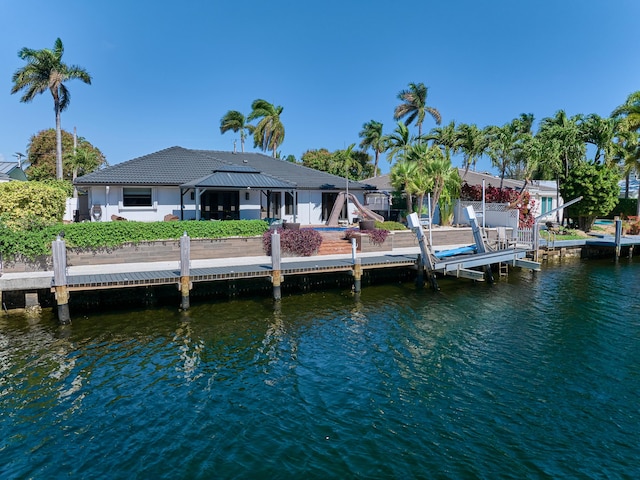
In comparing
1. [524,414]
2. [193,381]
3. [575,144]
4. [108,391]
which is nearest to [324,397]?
[193,381]

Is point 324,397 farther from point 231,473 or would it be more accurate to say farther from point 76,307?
point 76,307

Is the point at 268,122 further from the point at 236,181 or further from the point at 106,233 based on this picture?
the point at 106,233

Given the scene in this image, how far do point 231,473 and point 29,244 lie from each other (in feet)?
51.6

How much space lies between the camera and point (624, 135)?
40.8 m

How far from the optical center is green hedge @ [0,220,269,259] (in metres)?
19.1

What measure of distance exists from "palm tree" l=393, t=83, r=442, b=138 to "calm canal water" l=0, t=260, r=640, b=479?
116 feet

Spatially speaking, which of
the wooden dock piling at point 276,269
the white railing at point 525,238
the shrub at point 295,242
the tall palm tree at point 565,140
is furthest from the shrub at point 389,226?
the tall palm tree at point 565,140

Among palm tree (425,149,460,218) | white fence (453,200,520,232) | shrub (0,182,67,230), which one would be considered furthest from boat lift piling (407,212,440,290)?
shrub (0,182,67,230)

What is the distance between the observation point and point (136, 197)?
96.0 ft

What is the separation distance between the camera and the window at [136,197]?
29000mm

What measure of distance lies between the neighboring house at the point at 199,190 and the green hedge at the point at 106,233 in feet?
12.1

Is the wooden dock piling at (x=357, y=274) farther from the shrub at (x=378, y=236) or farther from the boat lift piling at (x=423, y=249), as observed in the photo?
the shrub at (x=378, y=236)

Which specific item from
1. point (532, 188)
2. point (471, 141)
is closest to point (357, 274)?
point (471, 141)

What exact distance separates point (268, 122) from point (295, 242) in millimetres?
26269
